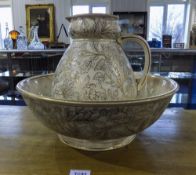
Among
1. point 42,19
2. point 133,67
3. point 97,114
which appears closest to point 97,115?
point 97,114

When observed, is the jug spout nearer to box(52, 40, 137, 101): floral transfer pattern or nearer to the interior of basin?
box(52, 40, 137, 101): floral transfer pattern

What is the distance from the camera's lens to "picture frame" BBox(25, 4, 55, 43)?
430 centimetres

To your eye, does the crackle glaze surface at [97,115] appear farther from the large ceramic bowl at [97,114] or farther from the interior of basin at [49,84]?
the interior of basin at [49,84]

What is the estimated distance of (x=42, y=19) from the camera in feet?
14.1

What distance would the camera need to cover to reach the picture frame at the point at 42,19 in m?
4.30

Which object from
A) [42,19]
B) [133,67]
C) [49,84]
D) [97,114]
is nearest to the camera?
[97,114]

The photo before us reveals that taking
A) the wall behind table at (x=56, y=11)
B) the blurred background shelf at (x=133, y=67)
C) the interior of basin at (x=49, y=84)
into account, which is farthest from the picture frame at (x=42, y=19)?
the interior of basin at (x=49, y=84)

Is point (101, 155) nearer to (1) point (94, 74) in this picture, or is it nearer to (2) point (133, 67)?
(1) point (94, 74)

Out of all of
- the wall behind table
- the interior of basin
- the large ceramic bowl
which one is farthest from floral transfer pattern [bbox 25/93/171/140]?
the wall behind table

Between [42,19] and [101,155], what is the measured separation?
4314 mm

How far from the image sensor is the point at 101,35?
0.37m

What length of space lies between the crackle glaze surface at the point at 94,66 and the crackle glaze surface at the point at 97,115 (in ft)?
0.16

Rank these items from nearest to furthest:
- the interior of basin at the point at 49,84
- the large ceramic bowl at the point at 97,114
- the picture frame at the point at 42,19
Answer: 1. the large ceramic bowl at the point at 97,114
2. the interior of basin at the point at 49,84
3. the picture frame at the point at 42,19

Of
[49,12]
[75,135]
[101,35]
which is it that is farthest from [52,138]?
[49,12]
